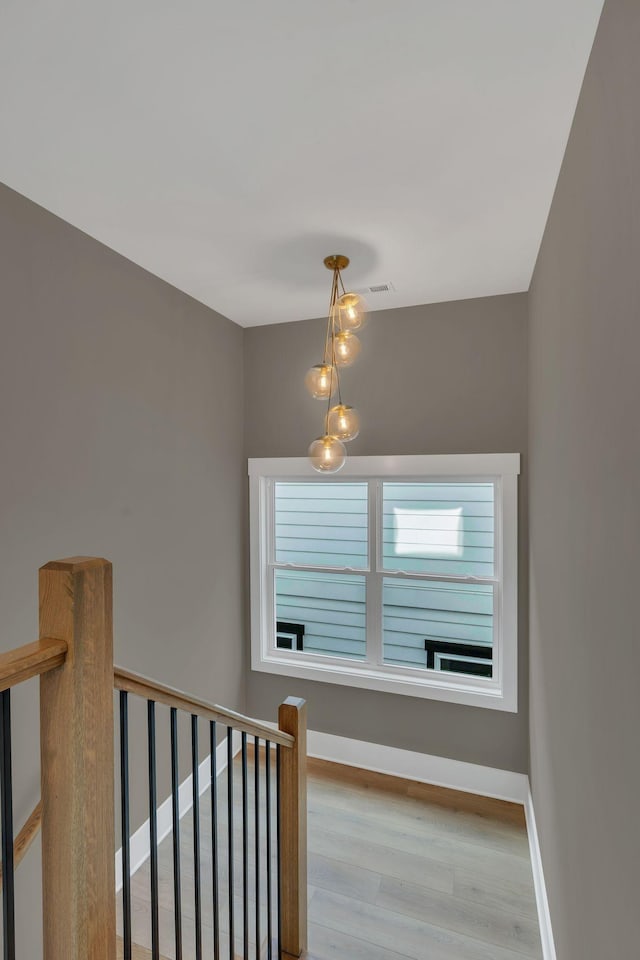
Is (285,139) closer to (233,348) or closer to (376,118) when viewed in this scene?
(376,118)

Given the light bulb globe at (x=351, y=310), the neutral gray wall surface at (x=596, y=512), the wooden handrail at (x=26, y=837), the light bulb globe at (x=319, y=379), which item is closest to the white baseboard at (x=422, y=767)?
the neutral gray wall surface at (x=596, y=512)

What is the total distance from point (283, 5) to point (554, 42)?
66 cm

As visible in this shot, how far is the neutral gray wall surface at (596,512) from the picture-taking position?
912 millimetres

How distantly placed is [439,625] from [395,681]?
447mm

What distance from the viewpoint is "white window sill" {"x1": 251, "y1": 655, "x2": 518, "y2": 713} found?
2977mm

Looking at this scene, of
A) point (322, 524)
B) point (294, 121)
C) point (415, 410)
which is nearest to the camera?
point (294, 121)

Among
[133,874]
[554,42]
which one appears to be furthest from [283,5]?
[133,874]

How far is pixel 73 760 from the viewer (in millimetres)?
806

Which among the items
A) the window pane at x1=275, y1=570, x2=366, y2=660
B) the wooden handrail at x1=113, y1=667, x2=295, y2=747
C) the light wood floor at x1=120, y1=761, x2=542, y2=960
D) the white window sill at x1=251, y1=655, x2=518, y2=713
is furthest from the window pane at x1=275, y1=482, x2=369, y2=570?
the wooden handrail at x1=113, y1=667, x2=295, y2=747

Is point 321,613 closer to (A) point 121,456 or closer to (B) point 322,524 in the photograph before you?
(B) point 322,524

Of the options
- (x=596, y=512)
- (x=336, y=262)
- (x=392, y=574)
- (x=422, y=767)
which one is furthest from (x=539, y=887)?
(x=336, y=262)

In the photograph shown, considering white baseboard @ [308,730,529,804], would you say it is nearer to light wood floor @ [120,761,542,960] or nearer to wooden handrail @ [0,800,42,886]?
light wood floor @ [120,761,542,960]

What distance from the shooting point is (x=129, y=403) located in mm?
2441

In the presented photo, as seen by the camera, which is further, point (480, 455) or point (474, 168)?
point (480, 455)
